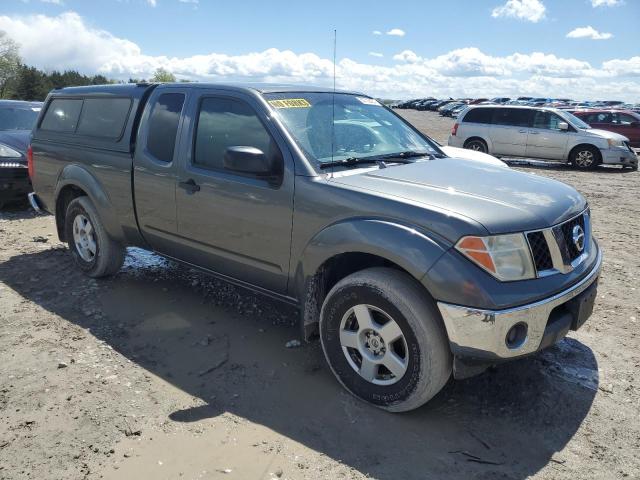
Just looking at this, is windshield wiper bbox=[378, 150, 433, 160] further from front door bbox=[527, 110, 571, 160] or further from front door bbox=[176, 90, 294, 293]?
front door bbox=[527, 110, 571, 160]

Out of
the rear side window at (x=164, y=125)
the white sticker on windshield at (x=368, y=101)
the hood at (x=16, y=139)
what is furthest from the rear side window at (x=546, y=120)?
the rear side window at (x=164, y=125)

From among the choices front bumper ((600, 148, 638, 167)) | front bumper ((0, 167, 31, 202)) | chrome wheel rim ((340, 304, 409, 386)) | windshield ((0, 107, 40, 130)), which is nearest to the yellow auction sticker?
chrome wheel rim ((340, 304, 409, 386))

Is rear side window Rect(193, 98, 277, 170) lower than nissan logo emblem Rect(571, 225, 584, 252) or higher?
higher

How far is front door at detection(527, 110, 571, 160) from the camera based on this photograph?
14.6m

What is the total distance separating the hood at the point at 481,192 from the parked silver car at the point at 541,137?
12.1 meters

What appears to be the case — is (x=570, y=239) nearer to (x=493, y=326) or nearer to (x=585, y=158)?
(x=493, y=326)

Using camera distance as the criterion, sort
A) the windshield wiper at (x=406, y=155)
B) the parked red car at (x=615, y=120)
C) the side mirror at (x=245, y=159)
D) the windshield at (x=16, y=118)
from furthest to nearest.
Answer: the parked red car at (x=615, y=120), the windshield at (x=16, y=118), the windshield wiper at (x=406, y=155), the side mirror at (x=245, y=159)

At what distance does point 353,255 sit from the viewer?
3.26 m

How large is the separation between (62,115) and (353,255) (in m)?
3.76

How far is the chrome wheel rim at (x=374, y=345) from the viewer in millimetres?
2959

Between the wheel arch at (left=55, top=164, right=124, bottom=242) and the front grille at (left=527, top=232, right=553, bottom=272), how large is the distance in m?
3.48

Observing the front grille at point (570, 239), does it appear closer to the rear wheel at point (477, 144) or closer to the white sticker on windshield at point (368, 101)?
the white sticker on windshield at point (368, 101)

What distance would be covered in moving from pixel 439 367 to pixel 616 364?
1649 millimetres

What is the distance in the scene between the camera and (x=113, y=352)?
380 cm
